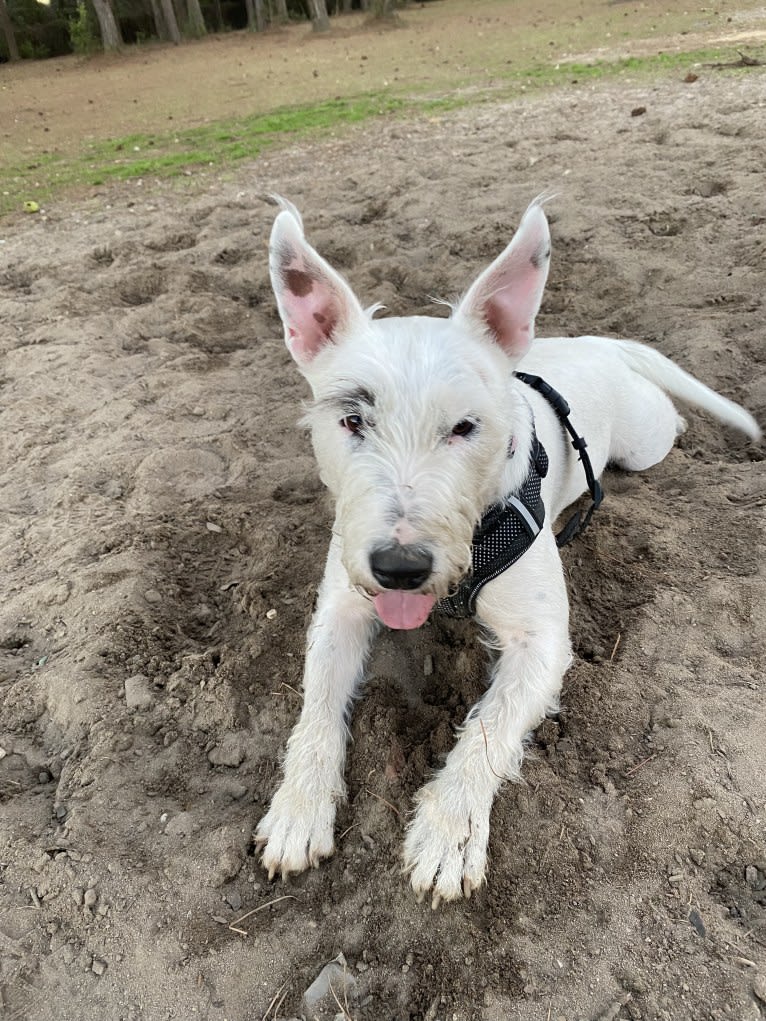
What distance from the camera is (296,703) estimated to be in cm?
327

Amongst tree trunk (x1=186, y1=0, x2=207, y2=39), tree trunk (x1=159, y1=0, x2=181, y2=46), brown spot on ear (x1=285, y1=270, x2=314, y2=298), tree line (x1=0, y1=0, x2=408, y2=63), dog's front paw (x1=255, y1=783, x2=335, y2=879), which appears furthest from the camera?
tree trunk (x1=186, y1=0, x2=207, y2=39)

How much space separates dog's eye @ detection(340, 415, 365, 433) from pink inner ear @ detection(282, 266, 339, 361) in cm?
59

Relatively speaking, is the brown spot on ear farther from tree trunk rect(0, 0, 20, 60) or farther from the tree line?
tree trunk rect(0, 0, 20, 60)

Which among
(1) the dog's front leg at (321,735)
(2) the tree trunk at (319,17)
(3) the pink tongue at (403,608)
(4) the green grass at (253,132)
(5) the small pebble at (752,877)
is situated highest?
(2) the tree trunk at (319,17)

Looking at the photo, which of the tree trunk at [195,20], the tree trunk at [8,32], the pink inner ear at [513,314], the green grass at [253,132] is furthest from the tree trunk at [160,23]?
the pink inner ear at [513,314]

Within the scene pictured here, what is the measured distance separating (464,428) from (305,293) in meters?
1.01

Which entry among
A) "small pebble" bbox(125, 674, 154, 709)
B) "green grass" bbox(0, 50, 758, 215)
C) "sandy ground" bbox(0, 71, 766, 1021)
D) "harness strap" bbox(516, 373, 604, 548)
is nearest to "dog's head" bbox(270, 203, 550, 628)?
"harness strap" bbox(516, 373, 604, 548)

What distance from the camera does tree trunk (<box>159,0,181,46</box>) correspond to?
34438 mm

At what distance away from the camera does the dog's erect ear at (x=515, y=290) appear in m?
2.76

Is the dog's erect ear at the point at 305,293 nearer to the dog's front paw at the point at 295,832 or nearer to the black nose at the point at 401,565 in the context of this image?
the black nose at the point at 401,565

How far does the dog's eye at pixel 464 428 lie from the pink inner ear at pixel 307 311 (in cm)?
87

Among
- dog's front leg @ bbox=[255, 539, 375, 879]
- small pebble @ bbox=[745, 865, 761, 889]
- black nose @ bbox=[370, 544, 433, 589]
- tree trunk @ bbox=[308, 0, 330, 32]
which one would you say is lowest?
small pebble @ bbox=[745, 865, 761, 889]

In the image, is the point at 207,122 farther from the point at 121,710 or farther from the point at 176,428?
the point at 121,710

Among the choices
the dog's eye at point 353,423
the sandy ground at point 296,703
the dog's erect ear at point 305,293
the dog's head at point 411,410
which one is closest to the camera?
the sandy ground at point 296,703
